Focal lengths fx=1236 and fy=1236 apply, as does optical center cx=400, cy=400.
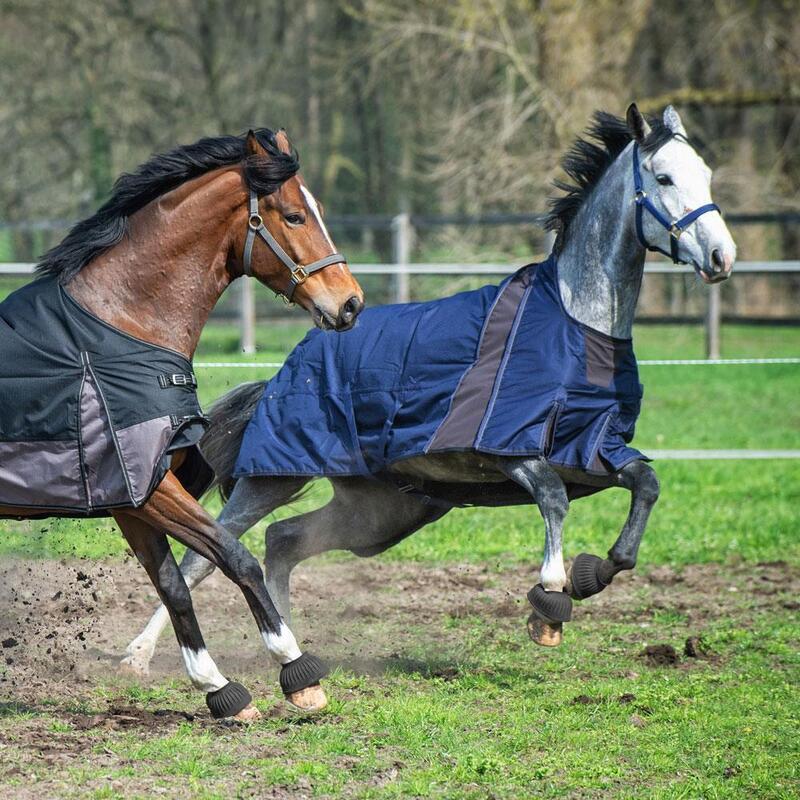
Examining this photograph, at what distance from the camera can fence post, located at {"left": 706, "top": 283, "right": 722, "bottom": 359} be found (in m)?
13.2

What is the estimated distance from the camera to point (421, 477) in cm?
508

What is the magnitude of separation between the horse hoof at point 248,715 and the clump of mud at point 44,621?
972mm

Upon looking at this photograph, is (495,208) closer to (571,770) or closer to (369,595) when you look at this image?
(369,595)

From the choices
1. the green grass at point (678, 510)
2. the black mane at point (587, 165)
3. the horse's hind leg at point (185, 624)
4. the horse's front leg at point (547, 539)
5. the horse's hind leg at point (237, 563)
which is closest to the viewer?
the horse's hind leg at point (237, 563)

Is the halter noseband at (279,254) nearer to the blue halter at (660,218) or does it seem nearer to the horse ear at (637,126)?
the blue halter at (660,218)

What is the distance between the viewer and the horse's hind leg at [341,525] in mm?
5441

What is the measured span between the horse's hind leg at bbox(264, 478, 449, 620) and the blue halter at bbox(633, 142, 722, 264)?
1471mm

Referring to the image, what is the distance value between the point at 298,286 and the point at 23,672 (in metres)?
2.00

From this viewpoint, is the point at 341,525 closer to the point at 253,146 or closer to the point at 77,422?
the point at 77,422

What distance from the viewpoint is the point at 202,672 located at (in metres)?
4.13

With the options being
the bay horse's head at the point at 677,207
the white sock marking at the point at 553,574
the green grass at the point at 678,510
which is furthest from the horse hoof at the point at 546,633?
the bay horse's head at the point at 677,207

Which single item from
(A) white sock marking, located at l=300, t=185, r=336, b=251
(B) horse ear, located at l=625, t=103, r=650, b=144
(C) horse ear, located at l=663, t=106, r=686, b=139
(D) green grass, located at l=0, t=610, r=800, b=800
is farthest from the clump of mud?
(C) horse ear, located at l=663, t=106, r=686, b=139

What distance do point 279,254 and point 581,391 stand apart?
1327 mm

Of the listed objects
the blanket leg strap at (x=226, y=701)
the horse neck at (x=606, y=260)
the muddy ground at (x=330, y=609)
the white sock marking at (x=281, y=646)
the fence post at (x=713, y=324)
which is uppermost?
the horse neck at (x=606, y=260)
